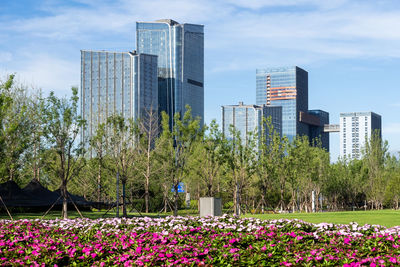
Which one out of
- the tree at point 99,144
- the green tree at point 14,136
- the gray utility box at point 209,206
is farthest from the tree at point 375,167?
the gray utility box at point 209,206

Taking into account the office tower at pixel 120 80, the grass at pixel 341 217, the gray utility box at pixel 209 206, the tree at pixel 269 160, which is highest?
the office tower at pixel 120 80

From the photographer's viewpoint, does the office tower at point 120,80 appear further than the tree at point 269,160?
Yes

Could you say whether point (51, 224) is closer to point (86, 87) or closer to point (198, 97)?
point (86, 87)

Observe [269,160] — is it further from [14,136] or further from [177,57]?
[177,57]

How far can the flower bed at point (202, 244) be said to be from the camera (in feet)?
26.7

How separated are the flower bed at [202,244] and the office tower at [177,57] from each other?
165m

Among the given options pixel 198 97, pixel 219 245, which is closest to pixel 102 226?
pixel 219 245

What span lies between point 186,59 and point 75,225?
580 ft

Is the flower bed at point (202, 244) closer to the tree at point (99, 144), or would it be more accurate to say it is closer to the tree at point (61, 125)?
the tree at point (61, 125)

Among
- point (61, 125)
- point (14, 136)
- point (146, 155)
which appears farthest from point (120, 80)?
point (61, 125)

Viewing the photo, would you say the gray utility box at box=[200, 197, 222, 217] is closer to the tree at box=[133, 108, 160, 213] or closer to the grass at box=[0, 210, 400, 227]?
the grass at box=[0, 210, 400, 227]

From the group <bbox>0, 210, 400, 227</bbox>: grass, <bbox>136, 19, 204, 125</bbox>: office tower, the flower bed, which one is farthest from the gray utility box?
<bbox>136, 19, 204, 125</bbox>: office tower

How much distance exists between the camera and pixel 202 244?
9.21 meters

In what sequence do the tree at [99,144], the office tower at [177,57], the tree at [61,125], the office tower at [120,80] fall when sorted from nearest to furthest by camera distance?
the tree at [61,125]
the tree at [99,144]
the office tower at [120,80]
the office tower at [177,57]
